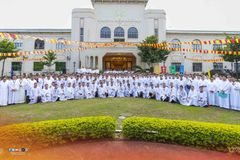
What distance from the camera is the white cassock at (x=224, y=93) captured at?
10555 millimetres

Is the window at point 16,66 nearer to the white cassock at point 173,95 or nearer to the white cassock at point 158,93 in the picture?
the white cassock at point 158,93

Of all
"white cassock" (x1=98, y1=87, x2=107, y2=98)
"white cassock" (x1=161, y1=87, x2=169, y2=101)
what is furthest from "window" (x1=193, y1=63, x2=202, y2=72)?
"white cassock" (x1=98, y1=87, x2=107, y2=98)

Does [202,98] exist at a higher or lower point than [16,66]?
lower

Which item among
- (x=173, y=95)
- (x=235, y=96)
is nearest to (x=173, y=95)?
(x=173, y=95)

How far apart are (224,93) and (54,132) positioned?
29.0 feet

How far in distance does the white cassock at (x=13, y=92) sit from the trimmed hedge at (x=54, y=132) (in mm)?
6855

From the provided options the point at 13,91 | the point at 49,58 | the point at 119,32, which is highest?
the point at 119,32

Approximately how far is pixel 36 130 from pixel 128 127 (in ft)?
8.04

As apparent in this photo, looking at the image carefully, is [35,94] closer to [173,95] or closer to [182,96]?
[173,95]

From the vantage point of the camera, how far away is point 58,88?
40.4 ft

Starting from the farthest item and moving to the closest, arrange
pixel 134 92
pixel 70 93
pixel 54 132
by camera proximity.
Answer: pixel 134 92 → pixel 70 93 → pixel 54 132

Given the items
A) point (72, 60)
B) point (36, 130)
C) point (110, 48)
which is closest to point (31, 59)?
point (72, 60)

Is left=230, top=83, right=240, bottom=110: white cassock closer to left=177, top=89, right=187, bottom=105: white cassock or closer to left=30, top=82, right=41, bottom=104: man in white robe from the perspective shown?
left=177, top=89, right=187, bottom=105: white cassock

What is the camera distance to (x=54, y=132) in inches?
213
